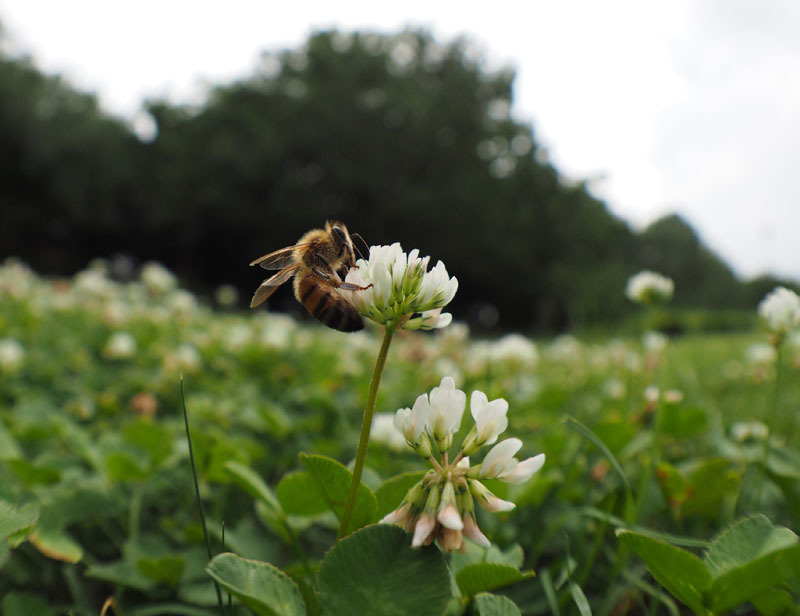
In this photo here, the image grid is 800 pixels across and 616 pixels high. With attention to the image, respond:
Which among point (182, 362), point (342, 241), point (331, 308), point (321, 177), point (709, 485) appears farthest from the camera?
point (321, 177)

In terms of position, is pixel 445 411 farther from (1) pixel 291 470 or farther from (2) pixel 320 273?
(1) pixel 291 470

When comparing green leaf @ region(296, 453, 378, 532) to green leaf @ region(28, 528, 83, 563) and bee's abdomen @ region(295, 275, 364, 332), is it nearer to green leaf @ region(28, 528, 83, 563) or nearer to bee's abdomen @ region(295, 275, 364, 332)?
bee's abdomen @ region(295, 275, 364, 332)

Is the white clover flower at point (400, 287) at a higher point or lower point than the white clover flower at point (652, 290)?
lower

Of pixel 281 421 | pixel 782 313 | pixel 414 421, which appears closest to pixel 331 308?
pixel 414 421

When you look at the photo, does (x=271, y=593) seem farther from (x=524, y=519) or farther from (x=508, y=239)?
(x=508, y=239)

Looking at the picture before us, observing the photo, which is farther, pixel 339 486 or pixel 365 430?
pixel 339 486

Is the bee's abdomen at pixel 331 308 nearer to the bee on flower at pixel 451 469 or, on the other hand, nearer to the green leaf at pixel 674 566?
the bee on flower at pixel 451 469

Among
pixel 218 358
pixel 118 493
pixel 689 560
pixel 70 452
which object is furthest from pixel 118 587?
pixel 218 358

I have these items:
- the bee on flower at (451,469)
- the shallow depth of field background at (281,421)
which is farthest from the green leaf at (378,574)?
the shallow depth of field background at (281,421)
